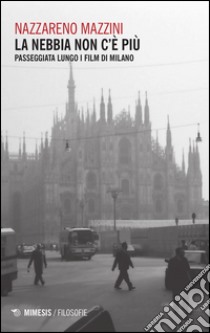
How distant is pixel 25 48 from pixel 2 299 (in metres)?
2.60

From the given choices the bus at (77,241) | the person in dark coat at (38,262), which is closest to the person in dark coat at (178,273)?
the bus at (77,241)

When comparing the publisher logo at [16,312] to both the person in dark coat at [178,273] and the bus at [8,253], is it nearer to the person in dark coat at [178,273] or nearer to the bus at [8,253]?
the bus at [8,253]

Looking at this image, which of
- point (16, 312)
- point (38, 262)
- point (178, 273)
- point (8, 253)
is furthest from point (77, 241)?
point (16, 312)

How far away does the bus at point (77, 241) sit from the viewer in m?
6.69

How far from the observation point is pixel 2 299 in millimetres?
5996

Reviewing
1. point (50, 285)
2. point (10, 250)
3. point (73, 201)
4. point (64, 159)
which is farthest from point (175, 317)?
point (64, 159)

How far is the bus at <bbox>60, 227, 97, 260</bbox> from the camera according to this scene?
263 inches

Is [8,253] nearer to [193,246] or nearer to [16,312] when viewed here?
[16,312]

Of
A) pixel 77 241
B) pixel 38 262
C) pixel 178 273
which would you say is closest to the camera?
pixel 77 241

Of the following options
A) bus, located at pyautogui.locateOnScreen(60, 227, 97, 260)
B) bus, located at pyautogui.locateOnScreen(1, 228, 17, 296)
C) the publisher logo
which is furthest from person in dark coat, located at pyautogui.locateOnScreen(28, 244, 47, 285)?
the publisher logo

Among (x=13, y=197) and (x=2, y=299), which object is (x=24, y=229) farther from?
(x=13, y=197)

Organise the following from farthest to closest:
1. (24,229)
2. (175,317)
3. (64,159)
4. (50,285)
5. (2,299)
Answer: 1. (64,159)
2. (50,285)
3. (24,229)
4. (2,299)
5. (175,317)

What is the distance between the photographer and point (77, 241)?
24.3ft

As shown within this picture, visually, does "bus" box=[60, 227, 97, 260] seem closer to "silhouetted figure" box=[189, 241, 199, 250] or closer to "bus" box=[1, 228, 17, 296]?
"bus" box=[1, 228, 17, 296]
